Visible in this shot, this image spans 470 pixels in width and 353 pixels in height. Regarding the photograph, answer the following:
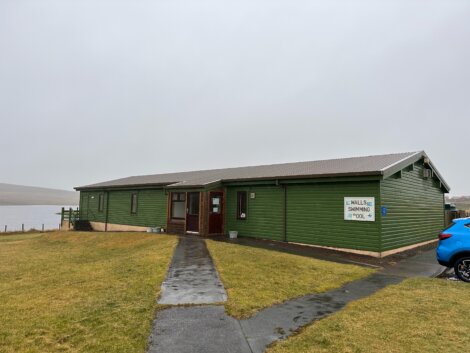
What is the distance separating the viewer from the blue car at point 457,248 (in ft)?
27.5

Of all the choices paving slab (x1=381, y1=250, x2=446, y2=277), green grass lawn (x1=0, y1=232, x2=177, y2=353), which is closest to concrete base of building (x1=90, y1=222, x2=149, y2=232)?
green grass lawn (x1=0, y1=232, x2=177, y2=353)

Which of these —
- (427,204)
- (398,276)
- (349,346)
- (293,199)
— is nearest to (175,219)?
(293,199)

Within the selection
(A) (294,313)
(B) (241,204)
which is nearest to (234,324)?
(A) (294,313)

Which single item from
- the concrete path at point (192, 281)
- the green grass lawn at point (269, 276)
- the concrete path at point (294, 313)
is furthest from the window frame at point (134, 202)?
the concrete path at point (294, 313)

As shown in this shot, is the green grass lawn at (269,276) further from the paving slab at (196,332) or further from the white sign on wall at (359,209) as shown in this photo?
the white sign on wall at (359,209)

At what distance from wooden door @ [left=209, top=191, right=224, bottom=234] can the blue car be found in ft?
34.7

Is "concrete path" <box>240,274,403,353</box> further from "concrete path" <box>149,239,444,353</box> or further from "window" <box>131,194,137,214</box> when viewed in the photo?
"window" <box>131,194,137,214</box>

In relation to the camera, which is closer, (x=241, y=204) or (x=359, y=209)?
(x=359, y=209)

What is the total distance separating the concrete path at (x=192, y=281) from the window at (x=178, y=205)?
6.77m

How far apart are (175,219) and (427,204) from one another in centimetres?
1348

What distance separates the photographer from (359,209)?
1264 centimetres

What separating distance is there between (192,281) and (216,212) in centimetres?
936

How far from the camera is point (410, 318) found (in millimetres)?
5559

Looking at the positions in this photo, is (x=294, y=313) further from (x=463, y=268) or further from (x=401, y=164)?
(x=401, y=164)
